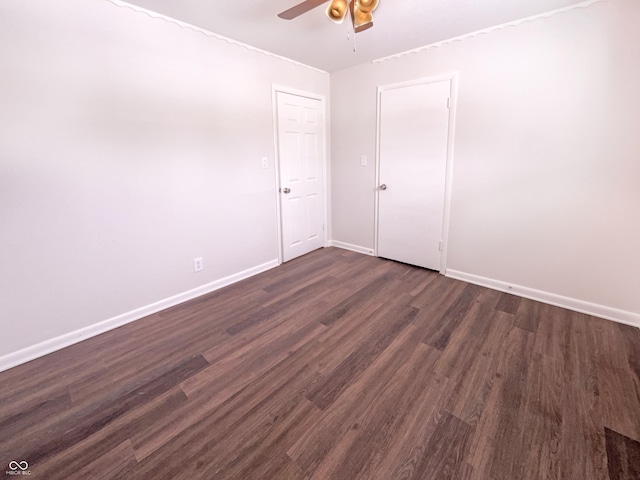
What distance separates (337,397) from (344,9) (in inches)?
87.3

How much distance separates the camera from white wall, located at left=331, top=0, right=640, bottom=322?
2186mm

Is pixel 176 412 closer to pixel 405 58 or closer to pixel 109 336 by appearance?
pixel 109 336

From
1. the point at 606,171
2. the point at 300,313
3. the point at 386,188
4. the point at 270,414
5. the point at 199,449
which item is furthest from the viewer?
the point at 386,188

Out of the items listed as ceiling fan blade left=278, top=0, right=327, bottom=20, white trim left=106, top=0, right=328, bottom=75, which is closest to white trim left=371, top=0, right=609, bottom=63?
white trim left=106, top=0, right=328, bottom=75

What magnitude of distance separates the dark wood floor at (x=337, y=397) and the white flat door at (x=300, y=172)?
1.39m

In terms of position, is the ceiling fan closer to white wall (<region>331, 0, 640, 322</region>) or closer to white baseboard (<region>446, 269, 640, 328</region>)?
white wall (<region>331, 0, 640, 322</region>)

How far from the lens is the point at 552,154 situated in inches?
96.8

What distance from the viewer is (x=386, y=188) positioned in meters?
3.60

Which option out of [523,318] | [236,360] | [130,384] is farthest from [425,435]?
[130,384]

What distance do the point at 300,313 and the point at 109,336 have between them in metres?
1.45

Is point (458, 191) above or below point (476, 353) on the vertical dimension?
above

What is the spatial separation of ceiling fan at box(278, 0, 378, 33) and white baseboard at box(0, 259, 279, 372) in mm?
2327

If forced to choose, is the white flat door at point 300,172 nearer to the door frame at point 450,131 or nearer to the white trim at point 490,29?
the door frame at point 450,131

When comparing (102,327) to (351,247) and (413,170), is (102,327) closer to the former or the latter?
(351,247)
